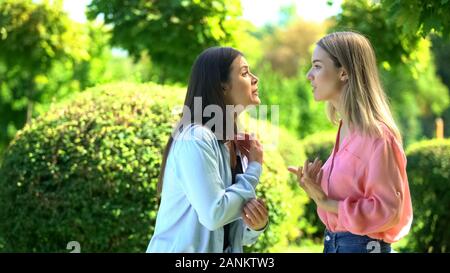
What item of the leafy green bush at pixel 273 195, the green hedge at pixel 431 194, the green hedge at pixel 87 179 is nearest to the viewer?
the green hedge at pixel 87 179

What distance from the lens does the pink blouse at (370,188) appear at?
109 inches

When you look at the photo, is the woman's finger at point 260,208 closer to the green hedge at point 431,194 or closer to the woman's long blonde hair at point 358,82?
the woman's long blonde hair at point 358,82

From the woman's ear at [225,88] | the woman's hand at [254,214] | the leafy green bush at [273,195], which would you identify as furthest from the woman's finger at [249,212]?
the leafy green bush at [273,195]

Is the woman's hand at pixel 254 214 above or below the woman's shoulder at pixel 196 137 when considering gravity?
below

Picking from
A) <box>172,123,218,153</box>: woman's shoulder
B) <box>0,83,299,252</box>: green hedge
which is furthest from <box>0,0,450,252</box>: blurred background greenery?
<box>172,123,218,153</box>: woman's shoulder

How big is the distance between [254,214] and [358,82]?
684mm

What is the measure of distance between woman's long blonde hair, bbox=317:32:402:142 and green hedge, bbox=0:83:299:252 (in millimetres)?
2924

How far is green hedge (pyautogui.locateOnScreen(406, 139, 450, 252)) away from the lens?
738 centimetres

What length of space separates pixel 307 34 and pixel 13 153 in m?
28.1

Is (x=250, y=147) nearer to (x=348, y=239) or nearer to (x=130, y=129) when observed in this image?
(x=348, y=239)

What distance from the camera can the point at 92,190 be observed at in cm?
567

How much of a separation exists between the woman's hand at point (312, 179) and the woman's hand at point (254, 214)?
0.64ft

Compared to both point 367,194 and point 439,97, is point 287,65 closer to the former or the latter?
point 439,97

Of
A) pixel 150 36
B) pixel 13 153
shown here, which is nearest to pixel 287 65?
pixel 150 36
